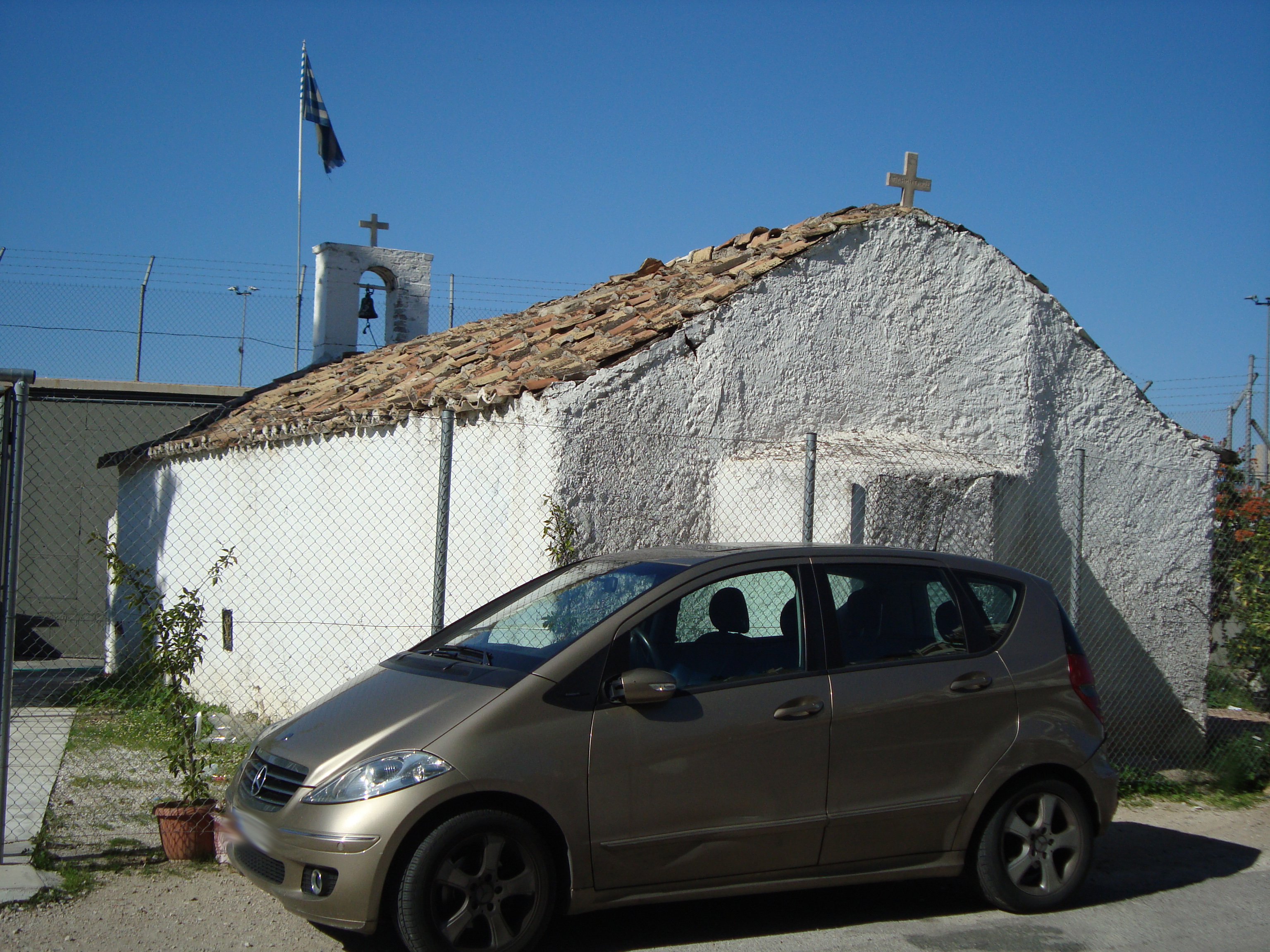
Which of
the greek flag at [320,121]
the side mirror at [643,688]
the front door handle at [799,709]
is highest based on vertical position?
the greek flag at [320,121]

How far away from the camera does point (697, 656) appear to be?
175 inches

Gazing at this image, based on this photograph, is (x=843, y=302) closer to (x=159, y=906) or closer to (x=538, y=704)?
(x=538, y=704)

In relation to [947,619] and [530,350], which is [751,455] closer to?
[530,350]

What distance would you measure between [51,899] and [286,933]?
1068 mm

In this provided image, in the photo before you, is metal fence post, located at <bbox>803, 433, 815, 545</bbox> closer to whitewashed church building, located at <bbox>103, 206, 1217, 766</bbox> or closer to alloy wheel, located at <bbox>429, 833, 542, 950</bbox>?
whitewashed church building, located at <bbox>103, 206, 1217, 766</bbox>

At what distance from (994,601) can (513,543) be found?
3117 mm

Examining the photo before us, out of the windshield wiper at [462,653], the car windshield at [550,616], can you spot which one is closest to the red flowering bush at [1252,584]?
the car windshield at [550,616]

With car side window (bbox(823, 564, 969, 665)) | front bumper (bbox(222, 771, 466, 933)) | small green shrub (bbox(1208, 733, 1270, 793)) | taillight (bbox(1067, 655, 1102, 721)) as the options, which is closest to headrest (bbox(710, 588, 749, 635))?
car side window (bbox(823, 564, 969, 665))

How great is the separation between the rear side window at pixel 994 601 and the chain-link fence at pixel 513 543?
1.86 m

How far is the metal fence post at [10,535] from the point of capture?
4.89 m

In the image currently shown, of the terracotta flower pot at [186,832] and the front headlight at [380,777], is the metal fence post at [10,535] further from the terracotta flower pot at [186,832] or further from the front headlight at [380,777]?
the front headlight at [380,777]

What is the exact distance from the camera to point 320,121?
Result: 1612 cm

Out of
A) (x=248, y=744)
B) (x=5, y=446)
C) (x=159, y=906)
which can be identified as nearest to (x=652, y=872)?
(x=159, y=906)

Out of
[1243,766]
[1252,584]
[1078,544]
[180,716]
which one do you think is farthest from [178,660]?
[1252,584]
